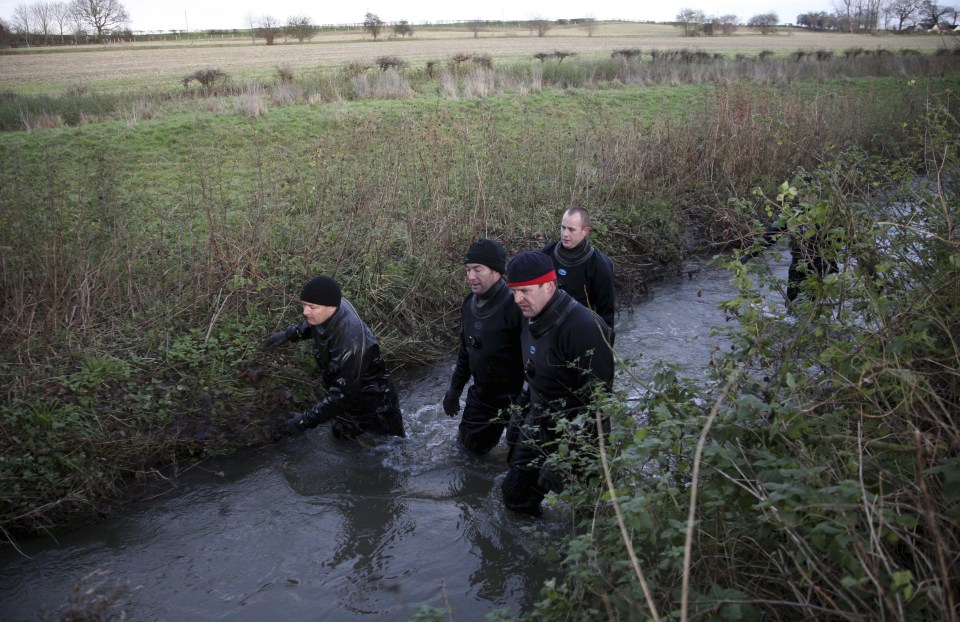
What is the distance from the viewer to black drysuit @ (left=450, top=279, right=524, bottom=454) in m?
5.66

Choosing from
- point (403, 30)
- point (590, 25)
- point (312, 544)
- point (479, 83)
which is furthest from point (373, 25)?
point (312, 544)

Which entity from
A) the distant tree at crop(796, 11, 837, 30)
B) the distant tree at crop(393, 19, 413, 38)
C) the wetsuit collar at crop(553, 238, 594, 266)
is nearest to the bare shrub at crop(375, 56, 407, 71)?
the wetsuit collar at crop(553, 238, 594, 266)

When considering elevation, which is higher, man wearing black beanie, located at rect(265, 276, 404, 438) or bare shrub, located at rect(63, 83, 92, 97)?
bare shrub, located at rect(63, 83, 92, 97)

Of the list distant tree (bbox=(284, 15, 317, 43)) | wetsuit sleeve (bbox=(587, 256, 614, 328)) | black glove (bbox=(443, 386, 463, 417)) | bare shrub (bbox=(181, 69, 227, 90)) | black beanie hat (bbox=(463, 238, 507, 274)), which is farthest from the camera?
distant tree (bbox=(284, 15, 317, 43))

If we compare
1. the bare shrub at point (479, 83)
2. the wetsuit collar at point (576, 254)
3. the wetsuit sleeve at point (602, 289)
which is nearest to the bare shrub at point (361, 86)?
the bare shrub at point (479, 83)

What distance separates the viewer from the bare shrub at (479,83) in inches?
876

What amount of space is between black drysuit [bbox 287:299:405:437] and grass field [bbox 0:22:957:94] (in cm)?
497

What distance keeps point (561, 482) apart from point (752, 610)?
200 centimetres

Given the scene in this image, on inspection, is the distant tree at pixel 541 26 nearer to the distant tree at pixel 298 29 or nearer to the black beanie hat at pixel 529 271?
the distant tree at pixel 298 29

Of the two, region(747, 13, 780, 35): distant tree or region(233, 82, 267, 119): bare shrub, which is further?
region(747, 13, 780, 35): distant tree

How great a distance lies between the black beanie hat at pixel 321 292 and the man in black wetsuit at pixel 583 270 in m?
2.10

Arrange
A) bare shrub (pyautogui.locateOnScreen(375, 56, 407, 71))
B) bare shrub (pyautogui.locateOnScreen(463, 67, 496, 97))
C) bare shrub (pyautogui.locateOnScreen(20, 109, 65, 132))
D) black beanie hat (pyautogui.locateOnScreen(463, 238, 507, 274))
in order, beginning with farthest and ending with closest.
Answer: bare shrub (pyautogui.locateOnScreen(375, 56, 407, 71)), bare shrub (pyautogui.locateOnScreen(463, 67, 496, 97)), bare shrub (pyautogui.locateOnScreen(20, 109, 65, 132)), black beanie hat (pyautogui.locateOnScreen(463, 238, 507, 274))

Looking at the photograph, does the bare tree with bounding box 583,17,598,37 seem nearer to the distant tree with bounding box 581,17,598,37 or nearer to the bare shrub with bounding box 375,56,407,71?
the distant tree with bounding box 581,17,598,37

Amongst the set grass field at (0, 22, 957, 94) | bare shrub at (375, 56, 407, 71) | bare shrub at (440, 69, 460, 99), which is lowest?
bare shrub at (440, 69, 460, 99)
